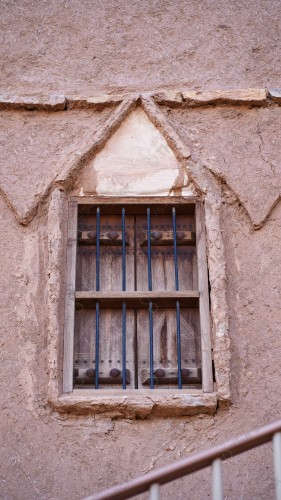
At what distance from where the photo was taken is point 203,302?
3.66 m

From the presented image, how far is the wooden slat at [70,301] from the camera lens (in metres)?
3.52

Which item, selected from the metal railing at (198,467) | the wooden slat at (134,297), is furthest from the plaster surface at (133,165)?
the metal railing at (198,467)

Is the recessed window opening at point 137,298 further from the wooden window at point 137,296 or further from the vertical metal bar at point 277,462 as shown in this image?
the vertical metal bar at point 277,462

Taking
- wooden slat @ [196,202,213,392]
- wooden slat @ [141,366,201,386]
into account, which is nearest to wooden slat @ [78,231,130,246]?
wooden slat @ [196,202,213,392]

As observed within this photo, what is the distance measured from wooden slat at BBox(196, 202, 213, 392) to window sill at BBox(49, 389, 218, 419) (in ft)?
0.41

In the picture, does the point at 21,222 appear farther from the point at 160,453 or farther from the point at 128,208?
the point at 160,453

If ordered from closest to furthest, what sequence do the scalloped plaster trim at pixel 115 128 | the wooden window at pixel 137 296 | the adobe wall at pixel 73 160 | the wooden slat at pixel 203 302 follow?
the adobe wall at pixel 73 160 < the wooden slat at pixel 203 302 < the wooden window at pixel 137 296 < the scalloped plaster trim at pixel 115 128

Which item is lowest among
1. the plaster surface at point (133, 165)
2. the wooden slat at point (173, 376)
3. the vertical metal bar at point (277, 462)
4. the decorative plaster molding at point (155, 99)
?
the vertical metal bar at point (277, 462)

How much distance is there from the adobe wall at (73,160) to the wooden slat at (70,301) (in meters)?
0.11

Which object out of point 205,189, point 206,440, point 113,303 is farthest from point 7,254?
point 206,440

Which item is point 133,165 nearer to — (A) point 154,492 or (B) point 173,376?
(B) point 173,376

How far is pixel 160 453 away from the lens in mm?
3312

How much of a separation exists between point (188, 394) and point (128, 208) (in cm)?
106

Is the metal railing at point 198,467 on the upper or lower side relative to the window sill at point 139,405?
lower
